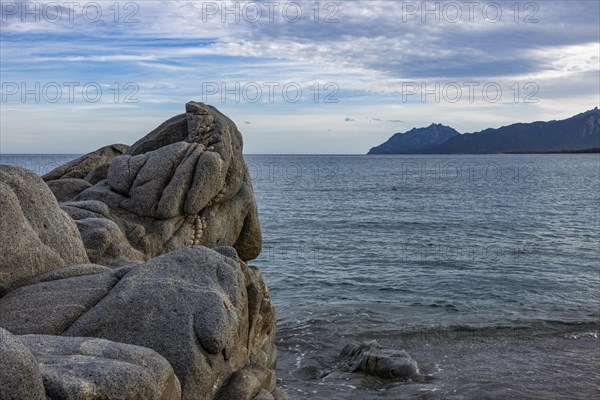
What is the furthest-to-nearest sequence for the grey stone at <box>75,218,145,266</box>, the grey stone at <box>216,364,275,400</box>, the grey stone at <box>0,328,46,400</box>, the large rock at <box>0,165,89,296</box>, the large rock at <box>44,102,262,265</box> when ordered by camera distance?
the large rock at <box>44,102,262,265</box>
the grey stone at <box>75,218,145,266</box>
the large rock at <box>0,165,89,296</box>
the grey stone at <box>216,364,275,400</box>
the grey stone at <box>0,328,46,400</box>

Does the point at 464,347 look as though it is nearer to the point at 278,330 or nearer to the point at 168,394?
the point at 278,330

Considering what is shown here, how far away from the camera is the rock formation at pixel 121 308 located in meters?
7.87

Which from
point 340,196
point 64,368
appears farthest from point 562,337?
point 340,196

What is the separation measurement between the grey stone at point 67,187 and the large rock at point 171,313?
962cm

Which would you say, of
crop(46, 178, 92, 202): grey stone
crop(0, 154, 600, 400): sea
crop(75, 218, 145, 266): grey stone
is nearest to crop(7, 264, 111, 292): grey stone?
crop(75, 218, 145, 266): grey stone

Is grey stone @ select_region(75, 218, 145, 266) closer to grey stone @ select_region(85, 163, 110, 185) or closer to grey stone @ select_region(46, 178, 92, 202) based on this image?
grey stone @ select_region(46, 178, 92, 202)

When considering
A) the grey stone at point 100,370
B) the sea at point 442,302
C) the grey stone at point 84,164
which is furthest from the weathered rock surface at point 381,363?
the grey stone at point 84,164

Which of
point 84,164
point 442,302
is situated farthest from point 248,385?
point 84,164

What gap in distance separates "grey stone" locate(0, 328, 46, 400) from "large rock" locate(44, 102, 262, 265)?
11.4m

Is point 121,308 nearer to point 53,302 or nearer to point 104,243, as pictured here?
point 53,302

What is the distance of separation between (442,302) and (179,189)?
11285mm

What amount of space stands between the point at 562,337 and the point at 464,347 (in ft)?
11.0

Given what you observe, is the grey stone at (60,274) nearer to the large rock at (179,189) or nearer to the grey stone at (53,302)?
the grey stone at (53,302)

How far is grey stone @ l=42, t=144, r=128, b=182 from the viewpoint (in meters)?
24.7
